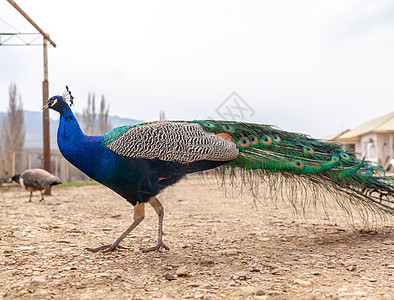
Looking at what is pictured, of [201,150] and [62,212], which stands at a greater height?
[201,150]

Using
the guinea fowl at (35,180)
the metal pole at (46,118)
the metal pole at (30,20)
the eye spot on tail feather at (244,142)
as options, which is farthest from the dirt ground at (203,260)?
the metal pole at (30,20)

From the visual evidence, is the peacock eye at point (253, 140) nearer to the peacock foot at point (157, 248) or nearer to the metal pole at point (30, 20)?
the peacock foot at point (157, 248)

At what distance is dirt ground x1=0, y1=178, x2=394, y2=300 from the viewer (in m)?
2.63

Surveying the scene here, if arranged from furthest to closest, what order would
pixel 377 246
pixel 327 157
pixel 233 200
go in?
pixel 233 200
pixel 327 157
pixel 377 246

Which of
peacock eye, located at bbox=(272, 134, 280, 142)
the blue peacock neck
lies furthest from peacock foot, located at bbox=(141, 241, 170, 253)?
→ peacock eye, located at bbox=(272, 134, 280, 142)

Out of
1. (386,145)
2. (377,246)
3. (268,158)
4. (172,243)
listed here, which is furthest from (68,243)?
(386,145)

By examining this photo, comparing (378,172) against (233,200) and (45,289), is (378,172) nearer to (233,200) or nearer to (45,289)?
(45,289)

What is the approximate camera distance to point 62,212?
23.4ft

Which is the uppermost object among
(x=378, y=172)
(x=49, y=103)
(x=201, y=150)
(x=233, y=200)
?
(x=49, y=103)

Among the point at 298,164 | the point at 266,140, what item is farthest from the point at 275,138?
the point at 298,164

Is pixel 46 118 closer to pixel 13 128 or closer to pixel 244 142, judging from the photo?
pixel 244 142

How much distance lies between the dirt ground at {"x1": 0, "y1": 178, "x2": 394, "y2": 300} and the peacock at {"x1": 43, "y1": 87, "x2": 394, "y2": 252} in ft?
1.60

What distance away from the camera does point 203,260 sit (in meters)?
3.50

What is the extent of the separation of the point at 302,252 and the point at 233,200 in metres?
5.14
